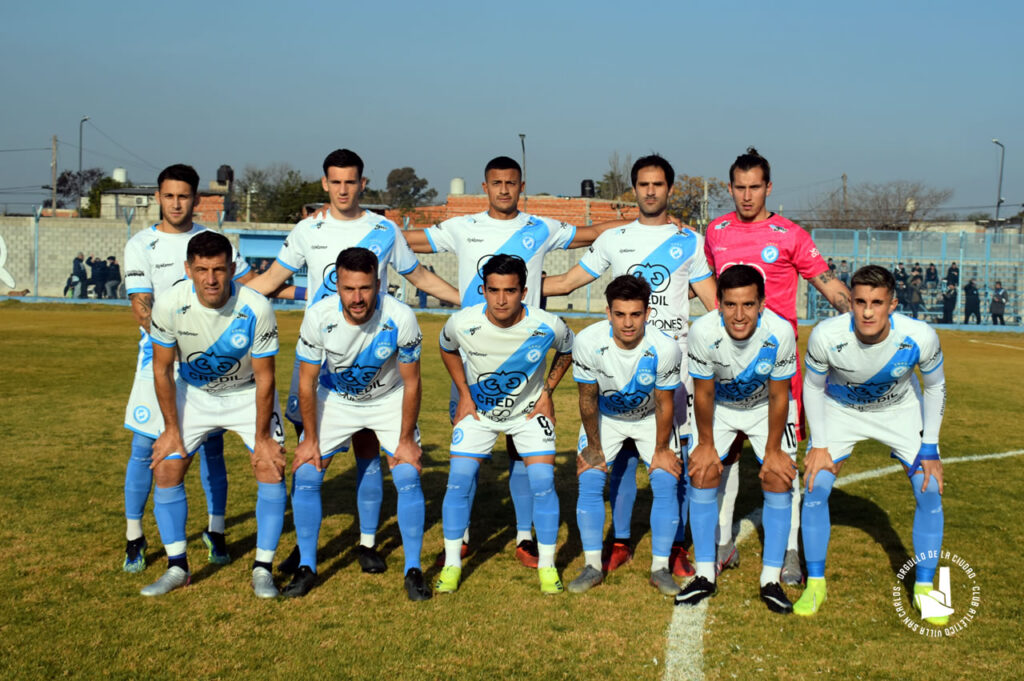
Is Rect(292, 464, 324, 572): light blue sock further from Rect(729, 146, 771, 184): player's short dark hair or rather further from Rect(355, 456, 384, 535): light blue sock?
Rect(729, 146, 771, 184): player's short dark hair

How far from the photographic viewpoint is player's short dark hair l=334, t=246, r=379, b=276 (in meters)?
5.07

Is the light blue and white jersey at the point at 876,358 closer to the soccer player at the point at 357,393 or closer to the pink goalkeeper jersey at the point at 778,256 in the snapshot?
the pink goalkeeper jersey at the point at 778,256

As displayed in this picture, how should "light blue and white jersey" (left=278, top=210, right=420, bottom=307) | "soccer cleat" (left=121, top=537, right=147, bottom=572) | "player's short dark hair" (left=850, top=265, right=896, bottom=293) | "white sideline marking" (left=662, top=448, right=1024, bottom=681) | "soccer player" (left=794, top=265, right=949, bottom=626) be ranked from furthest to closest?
"light blue and white jersey" (left=278, top=210, right=420, bottom=307) → "soccer cleat" (left=121, top=537, right=147, bottom=572) → "soccer player" (left=794, top=265, right=949, bottom=626) → "player's short dark hair" (left=850, top=265, right=896, bottom=293) → "white sideline marking" (left=662, top=448, right=1024, bottom=681)

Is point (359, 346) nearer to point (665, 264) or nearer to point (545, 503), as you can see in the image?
point (545, 503)

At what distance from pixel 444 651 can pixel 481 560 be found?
1477 millimetres

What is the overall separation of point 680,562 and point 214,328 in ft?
10.6

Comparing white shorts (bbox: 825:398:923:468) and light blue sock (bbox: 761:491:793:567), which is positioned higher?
white shorts (bbox: 825:398:923:468)

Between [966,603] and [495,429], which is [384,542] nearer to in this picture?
[495,429]

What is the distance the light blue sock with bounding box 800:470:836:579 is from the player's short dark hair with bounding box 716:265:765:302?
112 cm

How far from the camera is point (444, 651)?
4.39 m

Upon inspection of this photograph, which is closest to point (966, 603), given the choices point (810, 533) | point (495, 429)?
point (810, 533)

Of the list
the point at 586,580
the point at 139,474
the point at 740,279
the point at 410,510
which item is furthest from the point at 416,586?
the point at 740,279

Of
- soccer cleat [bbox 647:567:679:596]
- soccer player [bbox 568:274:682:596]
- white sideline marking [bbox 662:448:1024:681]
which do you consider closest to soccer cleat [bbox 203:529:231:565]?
soccer player [bbox 568:274:682:596]

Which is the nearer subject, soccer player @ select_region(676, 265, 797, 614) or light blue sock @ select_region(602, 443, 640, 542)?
soccer player @ select_region(676, 265, 797, 614)
